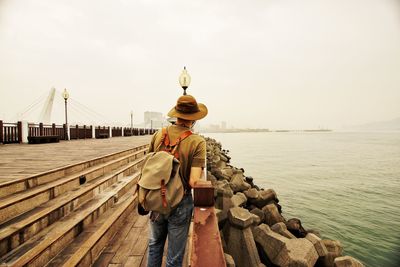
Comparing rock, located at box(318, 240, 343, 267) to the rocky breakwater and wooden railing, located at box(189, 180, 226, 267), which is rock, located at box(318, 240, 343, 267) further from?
wooden railing, located at box(189, 180, 226, 267)

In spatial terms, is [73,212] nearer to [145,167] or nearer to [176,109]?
[145,167]

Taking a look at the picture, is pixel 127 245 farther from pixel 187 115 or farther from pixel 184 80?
pixel 184 80

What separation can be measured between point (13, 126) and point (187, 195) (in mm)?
14102

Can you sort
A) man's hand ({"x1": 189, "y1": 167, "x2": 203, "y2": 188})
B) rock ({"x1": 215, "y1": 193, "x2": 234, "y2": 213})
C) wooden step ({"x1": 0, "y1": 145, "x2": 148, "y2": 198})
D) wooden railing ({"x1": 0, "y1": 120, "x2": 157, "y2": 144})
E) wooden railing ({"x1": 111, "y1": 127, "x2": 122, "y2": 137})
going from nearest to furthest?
man's hand ({"x1": 189, "y1": 167, "x2": 203, "y2": 188})
wooden step ({"x1": 0, "y1": 145, "x2": 148, "y2": 198})
rock ({"x1": 215, "y1": 193, "x2": 234, "y2": 213})
wooden railing ({"x1": 0, "y1": 120, "x2": 157, "y2": 144})
wooden railing ({"x1": 111, "y1": 127, "x2": 122, "y2": 137})

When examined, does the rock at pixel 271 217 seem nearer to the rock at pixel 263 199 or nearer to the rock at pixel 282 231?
the rock at pixel 282 231

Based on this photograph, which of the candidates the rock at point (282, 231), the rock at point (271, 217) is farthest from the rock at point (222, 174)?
the rock at point (282, 231)

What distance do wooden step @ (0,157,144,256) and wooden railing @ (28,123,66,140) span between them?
466 inches

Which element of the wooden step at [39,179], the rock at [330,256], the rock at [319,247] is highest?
the wooden step at [39,179]

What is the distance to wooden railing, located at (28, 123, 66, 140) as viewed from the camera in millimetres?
12698

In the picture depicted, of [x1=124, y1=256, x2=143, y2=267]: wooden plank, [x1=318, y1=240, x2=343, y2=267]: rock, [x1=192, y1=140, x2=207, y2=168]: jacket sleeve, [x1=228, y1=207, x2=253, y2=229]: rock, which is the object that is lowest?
[x1=318, y1=240, x2=343, y2=267]: rock

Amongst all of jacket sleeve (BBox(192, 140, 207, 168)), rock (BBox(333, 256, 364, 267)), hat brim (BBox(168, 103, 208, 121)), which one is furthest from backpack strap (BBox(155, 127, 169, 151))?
rock (BBox(333, 256, 364, 267))

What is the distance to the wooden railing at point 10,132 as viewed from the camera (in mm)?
10695

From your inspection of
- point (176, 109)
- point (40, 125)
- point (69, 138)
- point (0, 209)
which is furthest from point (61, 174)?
point (69, 138)

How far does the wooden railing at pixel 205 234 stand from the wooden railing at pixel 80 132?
1793cm
